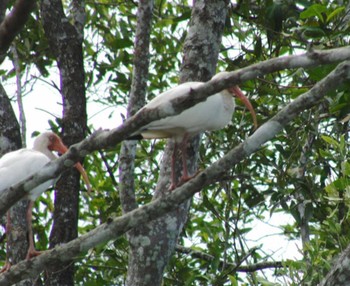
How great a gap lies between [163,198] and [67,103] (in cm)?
243

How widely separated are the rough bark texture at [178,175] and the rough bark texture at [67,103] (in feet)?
2.53

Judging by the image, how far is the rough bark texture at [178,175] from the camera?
16.2 feet

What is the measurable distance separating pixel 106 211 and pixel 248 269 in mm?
1303

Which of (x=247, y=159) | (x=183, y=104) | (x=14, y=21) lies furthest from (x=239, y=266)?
(x=14, y=21)

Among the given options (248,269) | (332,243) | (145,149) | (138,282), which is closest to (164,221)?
(138,282)

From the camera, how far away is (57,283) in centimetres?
557

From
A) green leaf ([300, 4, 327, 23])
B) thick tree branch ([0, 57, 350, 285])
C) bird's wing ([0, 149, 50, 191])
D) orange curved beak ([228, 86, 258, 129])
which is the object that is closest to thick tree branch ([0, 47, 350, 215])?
thick tree branch ([0, 57, 350, 285])

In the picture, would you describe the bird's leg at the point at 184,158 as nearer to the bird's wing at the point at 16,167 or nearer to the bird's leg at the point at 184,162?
the bird's leg at the point at 184,162

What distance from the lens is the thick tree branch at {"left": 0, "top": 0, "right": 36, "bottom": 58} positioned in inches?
80.3

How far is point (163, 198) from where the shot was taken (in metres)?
3.83

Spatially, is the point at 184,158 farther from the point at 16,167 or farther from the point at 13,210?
the point at 13,210

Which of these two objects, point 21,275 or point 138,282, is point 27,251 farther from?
point 21,275

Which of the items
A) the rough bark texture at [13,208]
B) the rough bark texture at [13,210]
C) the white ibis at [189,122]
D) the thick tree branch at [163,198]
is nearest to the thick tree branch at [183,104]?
the thick tree branch at [163,198]

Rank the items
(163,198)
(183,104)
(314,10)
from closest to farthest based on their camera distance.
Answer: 1. (183,104)
2. (163,198)
3. (314,10)
